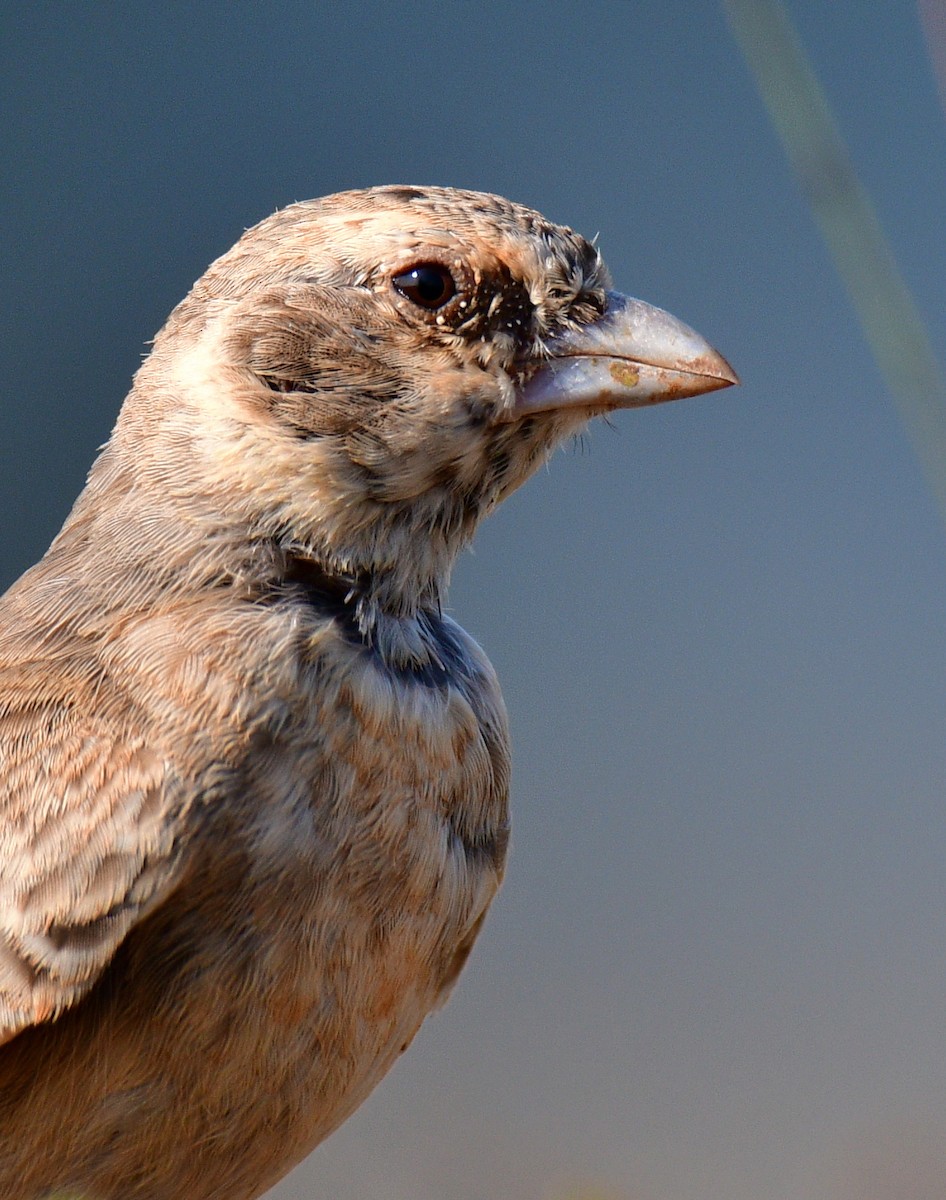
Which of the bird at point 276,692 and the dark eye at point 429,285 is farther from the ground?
the dark eye at point 429,285

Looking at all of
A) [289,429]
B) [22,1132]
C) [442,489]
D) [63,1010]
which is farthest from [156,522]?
[22,1132]

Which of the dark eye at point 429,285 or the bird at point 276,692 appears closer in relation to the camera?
the bird at point 276,692

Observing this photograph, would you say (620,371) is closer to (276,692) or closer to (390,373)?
(390,373)

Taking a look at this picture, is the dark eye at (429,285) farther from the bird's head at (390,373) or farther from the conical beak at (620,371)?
the conical beak at (620,371)

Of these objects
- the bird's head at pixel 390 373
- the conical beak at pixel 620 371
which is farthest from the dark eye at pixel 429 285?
the conical beak at pixel 620 371

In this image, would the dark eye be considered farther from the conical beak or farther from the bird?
the conical beak

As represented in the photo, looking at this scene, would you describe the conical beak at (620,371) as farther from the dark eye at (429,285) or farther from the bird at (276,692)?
the dark eye at (429,285)

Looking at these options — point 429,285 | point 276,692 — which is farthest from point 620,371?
point 276,692

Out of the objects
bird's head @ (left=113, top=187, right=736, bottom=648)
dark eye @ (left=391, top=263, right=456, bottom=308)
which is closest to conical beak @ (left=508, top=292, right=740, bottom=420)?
bird's head @ (left=113, top=187, right=736, bottom=648)
